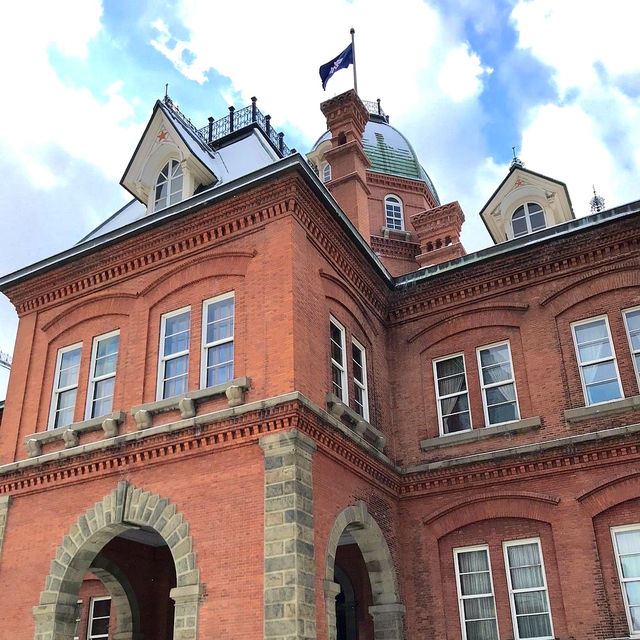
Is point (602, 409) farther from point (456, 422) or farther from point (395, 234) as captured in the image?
point (395, 234)

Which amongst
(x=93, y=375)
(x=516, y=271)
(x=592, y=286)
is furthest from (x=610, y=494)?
(x=93, y=375)

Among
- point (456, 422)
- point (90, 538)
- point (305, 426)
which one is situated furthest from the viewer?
point (456, 422)

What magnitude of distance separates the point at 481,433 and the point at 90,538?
8042 mm

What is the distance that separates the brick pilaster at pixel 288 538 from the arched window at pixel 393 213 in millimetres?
17221

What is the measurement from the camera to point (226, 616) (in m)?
11.1

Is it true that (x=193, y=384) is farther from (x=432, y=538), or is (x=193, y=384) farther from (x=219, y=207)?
(x=432, y=538)

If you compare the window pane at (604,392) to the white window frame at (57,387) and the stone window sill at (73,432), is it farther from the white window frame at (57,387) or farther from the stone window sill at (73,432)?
the white window frame at (57,387)

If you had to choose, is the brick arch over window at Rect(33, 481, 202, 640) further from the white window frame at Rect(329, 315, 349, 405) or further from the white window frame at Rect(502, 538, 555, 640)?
the white window frame at Rect(502, 538, 555, 640)

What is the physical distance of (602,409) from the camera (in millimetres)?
14312

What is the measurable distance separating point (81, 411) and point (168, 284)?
316cm

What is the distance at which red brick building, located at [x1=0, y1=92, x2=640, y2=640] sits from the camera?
39.9 ft

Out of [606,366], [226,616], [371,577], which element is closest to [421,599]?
[371,577]

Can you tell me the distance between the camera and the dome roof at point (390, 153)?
2925 cm

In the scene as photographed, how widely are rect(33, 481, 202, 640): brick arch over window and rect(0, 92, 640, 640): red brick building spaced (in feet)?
0.16
